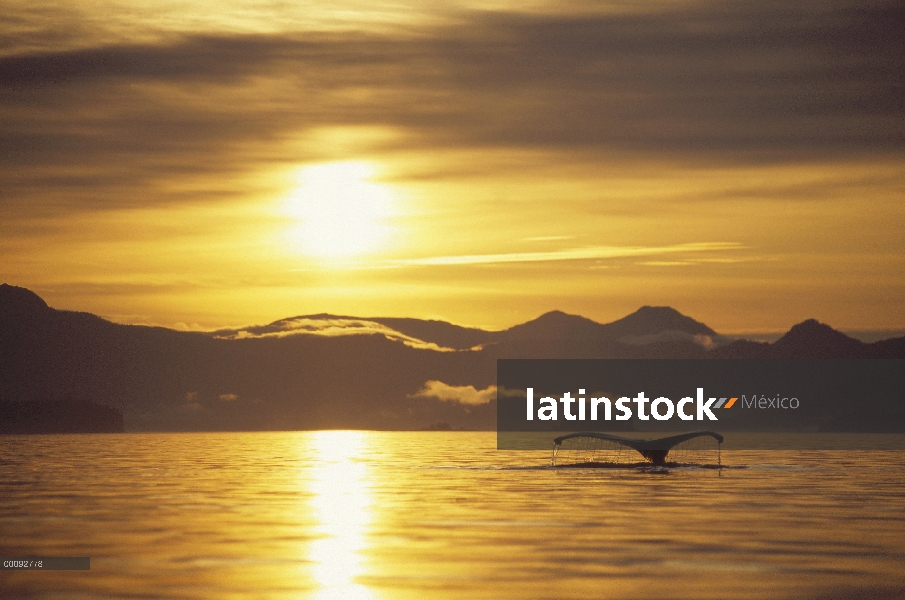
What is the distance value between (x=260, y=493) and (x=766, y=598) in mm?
42362

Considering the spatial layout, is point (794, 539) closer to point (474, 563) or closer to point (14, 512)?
point (474, 563)

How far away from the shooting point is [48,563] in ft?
115

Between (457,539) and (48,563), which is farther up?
(457,539)

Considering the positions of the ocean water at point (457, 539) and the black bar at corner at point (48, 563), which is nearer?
the ocean water at point (457, 539)

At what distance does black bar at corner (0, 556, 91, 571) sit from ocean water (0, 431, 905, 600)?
1.95 ft

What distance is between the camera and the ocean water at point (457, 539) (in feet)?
102

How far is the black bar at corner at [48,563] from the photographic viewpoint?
34.0 m

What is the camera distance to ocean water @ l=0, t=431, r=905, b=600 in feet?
102

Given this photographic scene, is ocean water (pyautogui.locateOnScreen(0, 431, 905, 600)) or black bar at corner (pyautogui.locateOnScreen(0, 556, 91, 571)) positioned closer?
ocean water (pyautogui.locateOnScreen(0, 431, 905, 600))

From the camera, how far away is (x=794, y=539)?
4222 cm

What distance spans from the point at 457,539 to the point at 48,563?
13.8 m

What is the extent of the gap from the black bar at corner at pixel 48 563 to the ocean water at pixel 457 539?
23.4 inches

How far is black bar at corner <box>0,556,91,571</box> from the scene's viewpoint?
34000 millimetres

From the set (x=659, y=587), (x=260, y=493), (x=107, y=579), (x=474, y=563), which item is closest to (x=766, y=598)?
(x=659, y=587)
